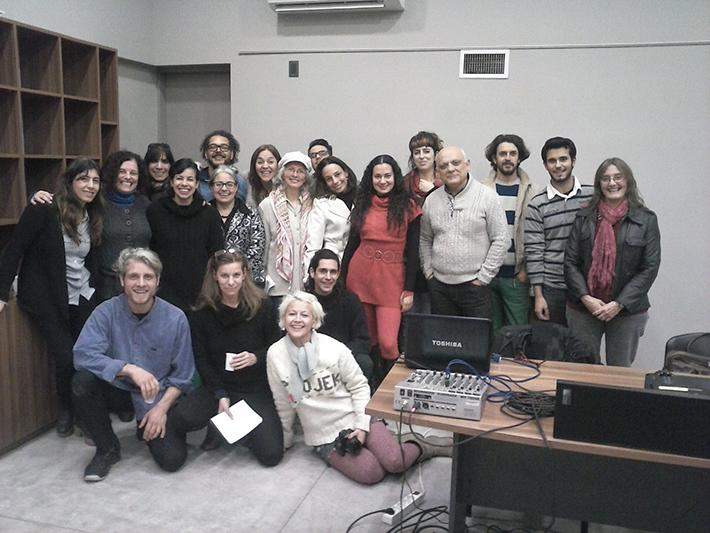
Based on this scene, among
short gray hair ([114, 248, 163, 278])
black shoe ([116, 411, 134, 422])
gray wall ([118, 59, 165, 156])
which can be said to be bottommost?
black shoe ([116, 411, 134, 422])

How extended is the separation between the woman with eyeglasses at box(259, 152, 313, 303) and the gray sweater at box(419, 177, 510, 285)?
70cm

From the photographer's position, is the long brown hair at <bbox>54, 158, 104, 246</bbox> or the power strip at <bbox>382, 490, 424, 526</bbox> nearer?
the power strip at <bbox>382, 490, 424, 526</bbox>

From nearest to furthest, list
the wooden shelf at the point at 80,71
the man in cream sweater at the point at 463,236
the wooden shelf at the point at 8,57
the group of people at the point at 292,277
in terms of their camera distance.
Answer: the group of people at the point at 292,277
the man in cream sweater at the point at 463,236
the wooden shelf at the point at 8,57
the wooden shelf at the point at 80,71

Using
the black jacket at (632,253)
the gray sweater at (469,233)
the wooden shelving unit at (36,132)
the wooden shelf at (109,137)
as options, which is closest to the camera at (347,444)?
the gray sweater at (469,233)

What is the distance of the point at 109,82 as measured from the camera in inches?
169

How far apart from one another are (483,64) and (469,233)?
1.82m

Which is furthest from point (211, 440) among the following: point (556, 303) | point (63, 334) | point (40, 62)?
point (40, 62)

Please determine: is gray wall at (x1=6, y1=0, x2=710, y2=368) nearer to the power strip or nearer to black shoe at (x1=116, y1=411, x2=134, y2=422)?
black shoe at (x1=116, y1=411, x2=134, y2=422)

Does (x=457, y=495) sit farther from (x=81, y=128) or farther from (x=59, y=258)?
(x=81, y=128)

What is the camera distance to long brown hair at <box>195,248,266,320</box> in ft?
9.46

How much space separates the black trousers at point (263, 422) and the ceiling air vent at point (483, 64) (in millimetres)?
2696

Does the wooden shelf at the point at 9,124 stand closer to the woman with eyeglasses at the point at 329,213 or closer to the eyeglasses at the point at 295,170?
the eyeglasses at the point at 295,170

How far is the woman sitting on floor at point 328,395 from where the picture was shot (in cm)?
266

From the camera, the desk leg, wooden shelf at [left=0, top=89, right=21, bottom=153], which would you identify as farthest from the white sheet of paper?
wooden shelf at [left=0, top=89, right=21, bottom=153]
